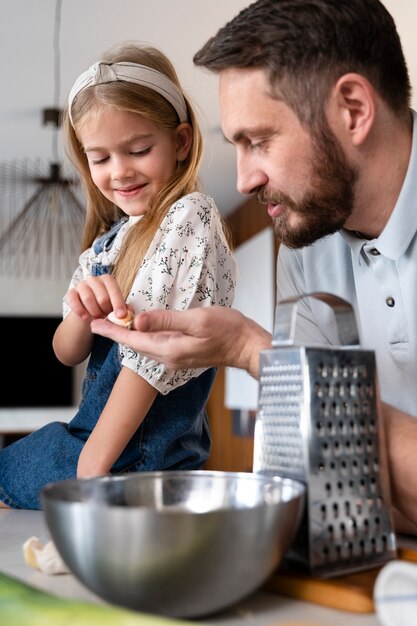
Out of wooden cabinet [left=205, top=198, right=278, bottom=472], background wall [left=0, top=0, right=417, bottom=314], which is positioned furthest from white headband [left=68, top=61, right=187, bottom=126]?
wooden cabinet [left=205, top=198, right=278, bottom=472]

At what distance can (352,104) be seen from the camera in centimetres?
117

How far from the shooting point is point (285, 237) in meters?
1.28

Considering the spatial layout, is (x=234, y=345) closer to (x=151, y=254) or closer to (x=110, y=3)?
(x=151, y=254)

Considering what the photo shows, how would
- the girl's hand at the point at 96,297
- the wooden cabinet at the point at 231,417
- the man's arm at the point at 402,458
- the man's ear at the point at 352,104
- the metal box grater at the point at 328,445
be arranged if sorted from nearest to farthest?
the metal box grater at the point at 328,445 → the man's arm at the point at 402,458 → the girl's hand at the point at 96,297 → the man's ear at the point at 352,104 → the wooden cabinet at the point at 231,417

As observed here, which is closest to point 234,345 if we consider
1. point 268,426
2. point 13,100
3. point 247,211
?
point 268,426

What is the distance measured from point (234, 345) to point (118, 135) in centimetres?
58

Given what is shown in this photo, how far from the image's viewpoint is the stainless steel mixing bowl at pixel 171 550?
533 mm

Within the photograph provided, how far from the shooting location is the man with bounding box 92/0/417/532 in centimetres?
112

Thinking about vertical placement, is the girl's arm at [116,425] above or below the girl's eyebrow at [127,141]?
below

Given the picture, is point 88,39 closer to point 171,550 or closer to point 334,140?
point 334,140

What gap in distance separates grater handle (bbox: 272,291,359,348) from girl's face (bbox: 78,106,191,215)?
69cm

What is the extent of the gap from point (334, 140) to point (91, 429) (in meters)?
0.66

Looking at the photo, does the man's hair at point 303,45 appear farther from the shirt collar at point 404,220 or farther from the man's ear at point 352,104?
the shirt collar at point 404,220

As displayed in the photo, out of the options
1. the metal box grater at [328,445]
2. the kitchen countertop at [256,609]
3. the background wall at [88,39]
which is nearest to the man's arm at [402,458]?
the metal box grater at [328,445]
